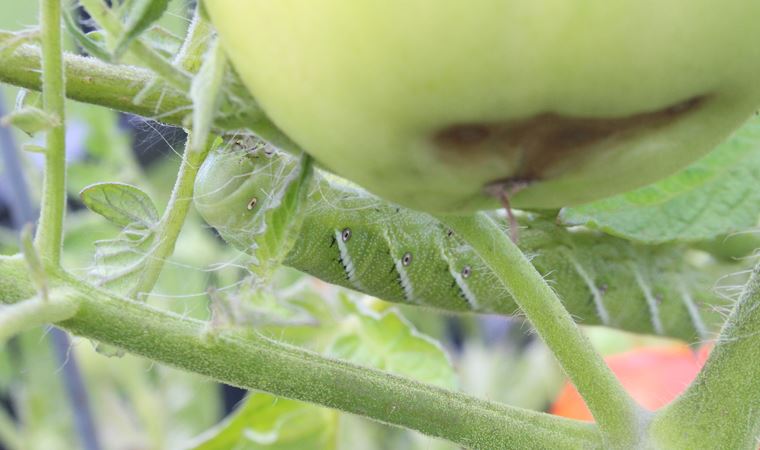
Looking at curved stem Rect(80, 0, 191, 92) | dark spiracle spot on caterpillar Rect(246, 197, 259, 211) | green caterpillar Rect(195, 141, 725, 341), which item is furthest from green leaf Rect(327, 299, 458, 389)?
curved stem Rect(80, 0, 191, 92)

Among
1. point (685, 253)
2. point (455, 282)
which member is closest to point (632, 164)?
point (455, 282)

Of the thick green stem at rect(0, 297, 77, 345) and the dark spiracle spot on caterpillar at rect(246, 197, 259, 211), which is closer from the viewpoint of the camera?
the thick green stem at rect(0, 297, 77, 345)

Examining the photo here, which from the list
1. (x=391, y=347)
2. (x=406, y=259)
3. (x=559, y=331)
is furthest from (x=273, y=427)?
(x=559, y=331)

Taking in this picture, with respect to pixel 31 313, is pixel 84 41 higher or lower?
higher

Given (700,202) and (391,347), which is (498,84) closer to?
(700,202)

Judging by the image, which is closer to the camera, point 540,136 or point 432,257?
point 540,136

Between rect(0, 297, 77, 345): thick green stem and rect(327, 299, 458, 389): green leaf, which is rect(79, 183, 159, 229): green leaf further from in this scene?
rect(327, 299, 458, 389): green leaf
